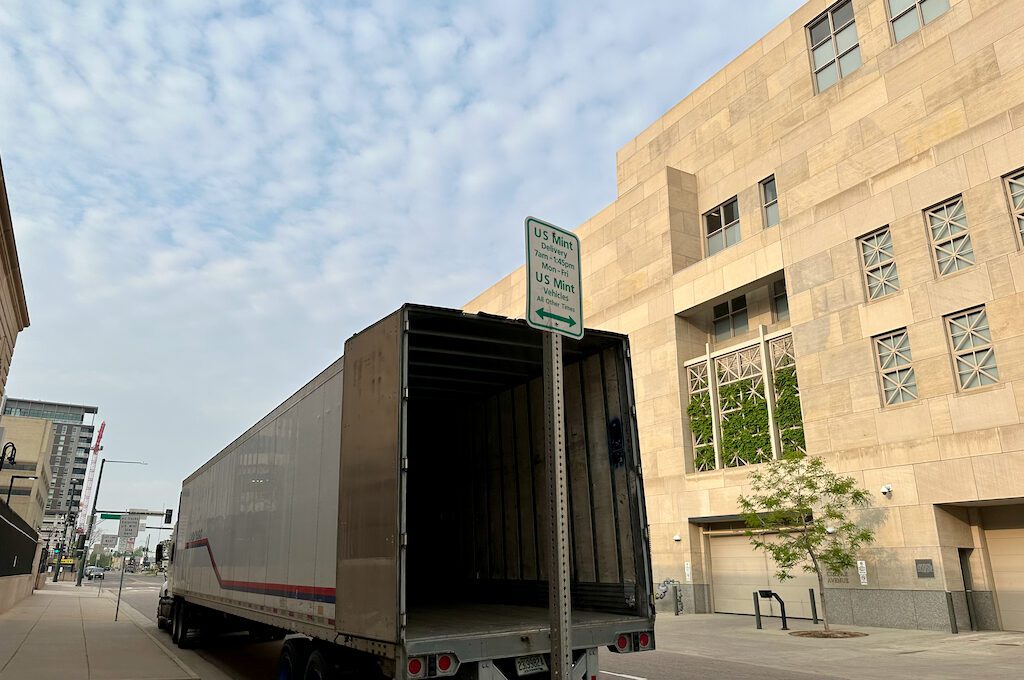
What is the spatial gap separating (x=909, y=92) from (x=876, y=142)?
1.66m

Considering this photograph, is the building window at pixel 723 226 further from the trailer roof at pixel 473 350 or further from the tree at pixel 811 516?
the trailer roof at pixel 473 350

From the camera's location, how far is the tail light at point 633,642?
6.93 meters

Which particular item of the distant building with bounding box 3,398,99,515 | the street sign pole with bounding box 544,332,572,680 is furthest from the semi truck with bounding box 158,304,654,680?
the distant building with bounding box 3,398,99,515

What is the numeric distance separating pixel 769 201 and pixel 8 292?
28.2m

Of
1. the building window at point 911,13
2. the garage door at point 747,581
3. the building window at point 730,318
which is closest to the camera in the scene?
the building window at point 911,13

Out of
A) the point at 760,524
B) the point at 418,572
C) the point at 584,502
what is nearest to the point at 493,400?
the point at 584,502

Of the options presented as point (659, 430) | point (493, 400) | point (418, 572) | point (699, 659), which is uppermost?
point (659, 430)

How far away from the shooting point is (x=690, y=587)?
2638cm

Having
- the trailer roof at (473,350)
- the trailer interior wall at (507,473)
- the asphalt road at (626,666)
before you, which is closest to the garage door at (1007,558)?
the asphalt road at (626,666)

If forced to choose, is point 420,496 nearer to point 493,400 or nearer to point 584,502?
point 493,400

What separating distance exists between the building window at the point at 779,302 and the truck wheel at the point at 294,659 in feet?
72.9

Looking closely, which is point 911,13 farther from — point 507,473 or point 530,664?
point 530,664

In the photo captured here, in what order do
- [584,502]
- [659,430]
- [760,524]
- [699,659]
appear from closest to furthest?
[584,502]
[699,659]
[760,524]
[659,430]

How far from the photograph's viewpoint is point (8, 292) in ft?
82.2
